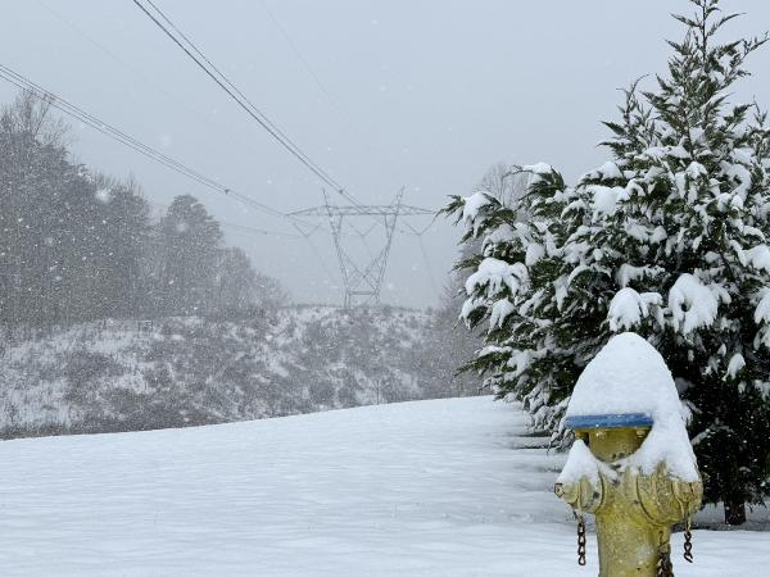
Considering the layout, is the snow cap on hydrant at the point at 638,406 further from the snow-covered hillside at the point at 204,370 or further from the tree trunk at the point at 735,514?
the snow-covered hillside at the point at 204,370

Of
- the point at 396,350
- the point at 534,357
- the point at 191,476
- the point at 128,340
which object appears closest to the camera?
the point at 534,357

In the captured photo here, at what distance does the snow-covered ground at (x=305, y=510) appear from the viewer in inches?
175

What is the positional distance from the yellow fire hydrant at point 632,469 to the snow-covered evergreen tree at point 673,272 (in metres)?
2.68

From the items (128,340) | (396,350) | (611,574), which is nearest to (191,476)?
(611,574)

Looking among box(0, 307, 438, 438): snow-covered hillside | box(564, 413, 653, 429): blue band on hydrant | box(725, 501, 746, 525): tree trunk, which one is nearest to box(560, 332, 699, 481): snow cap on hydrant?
box(564, 413, 653, 429): blue band on hydrant

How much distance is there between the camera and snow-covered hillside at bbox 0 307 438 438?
86.4 feet

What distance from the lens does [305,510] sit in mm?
6723

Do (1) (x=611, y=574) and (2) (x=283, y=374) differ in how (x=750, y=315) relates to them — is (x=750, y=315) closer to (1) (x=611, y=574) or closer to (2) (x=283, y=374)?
(1) (x=611, y=574)

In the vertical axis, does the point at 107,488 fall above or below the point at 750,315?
below

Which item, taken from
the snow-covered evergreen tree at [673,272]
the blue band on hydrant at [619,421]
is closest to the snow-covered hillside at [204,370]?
the snow-covered evergreen tree at [673,272]

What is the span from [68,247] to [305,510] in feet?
114

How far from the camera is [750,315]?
5668 millimetres

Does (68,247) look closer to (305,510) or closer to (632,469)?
(305,510)

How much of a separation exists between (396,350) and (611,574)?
121ft
